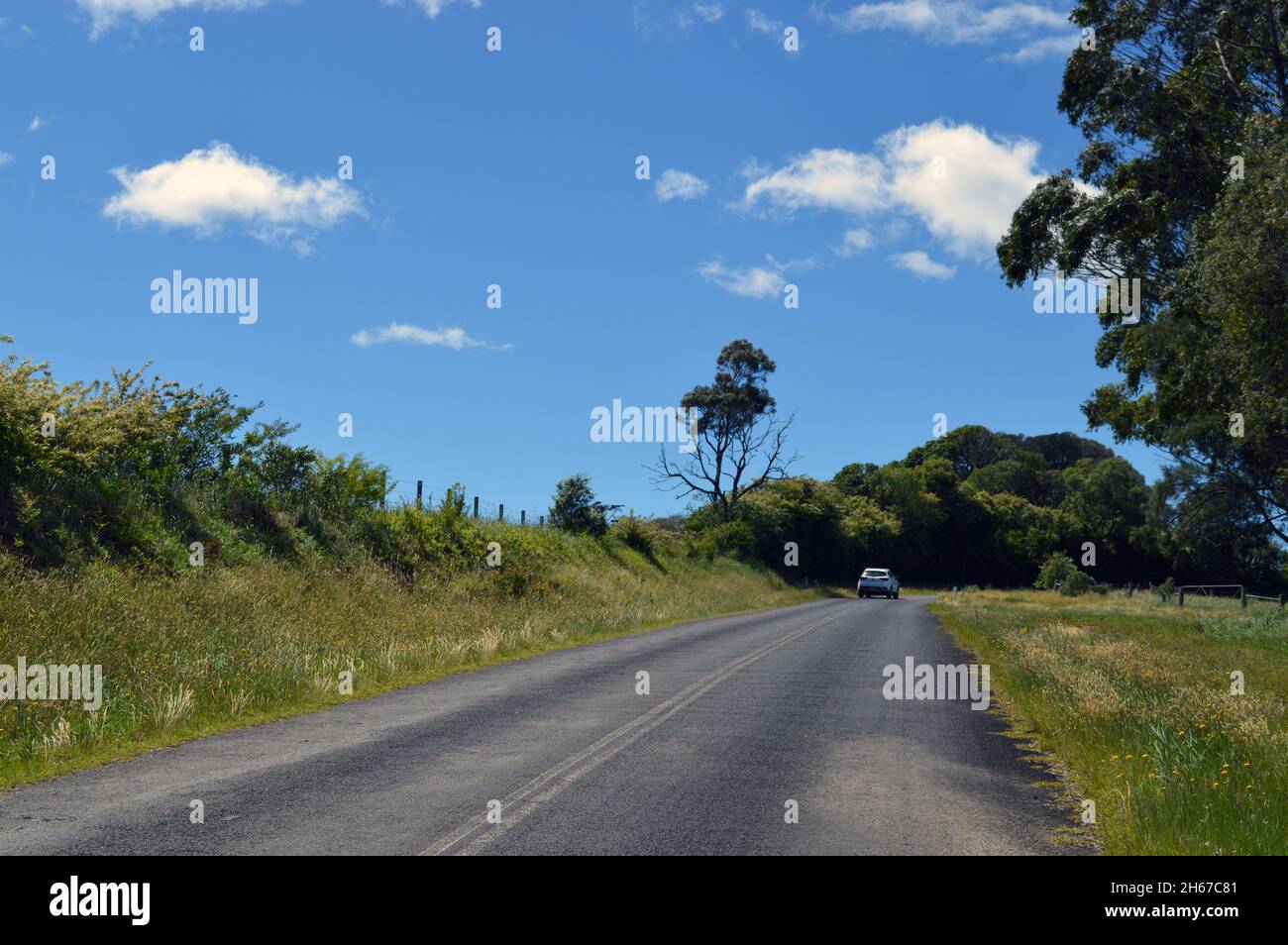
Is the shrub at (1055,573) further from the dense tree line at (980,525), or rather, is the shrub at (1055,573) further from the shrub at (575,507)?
the shrub at (575,507)

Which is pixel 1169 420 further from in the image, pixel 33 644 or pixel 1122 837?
pixel 33 644

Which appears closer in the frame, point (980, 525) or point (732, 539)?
point (732, 539)

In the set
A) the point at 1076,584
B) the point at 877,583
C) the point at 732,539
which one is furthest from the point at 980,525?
the point at 732,539

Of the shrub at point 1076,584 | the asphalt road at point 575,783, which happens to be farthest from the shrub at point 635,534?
the asphalt road at point 575,783

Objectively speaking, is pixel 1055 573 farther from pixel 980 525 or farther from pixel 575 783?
pixel 575 783

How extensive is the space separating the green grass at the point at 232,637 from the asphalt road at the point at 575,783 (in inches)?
36.4

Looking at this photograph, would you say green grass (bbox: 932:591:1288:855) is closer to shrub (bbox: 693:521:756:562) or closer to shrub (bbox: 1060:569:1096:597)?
shrub (bbox: 693:521:756:562)

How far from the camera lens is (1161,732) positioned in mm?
9109

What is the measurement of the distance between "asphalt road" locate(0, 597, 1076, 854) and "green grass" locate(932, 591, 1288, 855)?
551 mm

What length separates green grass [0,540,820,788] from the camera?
10.1m

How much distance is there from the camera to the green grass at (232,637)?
1010 cm

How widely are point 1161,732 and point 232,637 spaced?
12.9 m

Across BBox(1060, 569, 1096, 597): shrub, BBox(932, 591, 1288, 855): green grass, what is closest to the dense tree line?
BBox(1060, 569, 1096, 597): shrub
